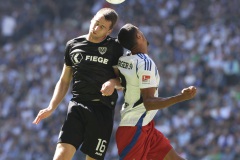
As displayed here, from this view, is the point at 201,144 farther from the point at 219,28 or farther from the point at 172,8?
the point at 172,8

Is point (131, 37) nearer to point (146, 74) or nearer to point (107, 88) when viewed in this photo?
point (146, 74)

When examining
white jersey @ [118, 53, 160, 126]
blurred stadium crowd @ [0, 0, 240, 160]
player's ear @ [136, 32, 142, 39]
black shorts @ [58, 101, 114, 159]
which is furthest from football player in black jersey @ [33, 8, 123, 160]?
blurred stadium crowd @ [0, 0, 240, 160]

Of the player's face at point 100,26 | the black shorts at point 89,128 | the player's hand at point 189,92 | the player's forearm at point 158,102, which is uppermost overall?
the player's face at point 100,26

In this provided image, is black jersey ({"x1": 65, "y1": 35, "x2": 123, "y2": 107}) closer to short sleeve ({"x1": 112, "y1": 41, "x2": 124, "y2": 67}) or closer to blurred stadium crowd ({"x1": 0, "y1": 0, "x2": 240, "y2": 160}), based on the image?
short sleeve ({"x1": 112, "y1": 41, "x2": 124, "y2": 67})

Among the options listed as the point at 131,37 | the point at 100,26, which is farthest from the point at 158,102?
the point at 100,26

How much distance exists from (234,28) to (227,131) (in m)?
3.26

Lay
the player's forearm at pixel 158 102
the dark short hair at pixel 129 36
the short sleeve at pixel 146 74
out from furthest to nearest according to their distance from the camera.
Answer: the dark short hair at pixel 129 36 → the short sleeve at pixel 146 74 → the player's forearm at pixel 158 102

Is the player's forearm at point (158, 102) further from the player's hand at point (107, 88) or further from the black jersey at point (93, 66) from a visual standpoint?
the black jersey at point (93, 66)

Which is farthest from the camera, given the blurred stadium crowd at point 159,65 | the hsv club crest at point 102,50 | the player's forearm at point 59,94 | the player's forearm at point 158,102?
the blurred stadium crowd at point 159,65

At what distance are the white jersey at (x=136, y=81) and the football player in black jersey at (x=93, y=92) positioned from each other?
6.0 inches

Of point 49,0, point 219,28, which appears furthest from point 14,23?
point 219,28

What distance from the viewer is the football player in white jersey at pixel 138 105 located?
672 cm

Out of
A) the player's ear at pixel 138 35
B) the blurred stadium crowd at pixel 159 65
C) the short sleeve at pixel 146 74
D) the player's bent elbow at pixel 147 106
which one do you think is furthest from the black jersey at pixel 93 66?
the blurred stadium crowd at pixel 159 65

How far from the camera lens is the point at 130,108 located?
22.6ft
